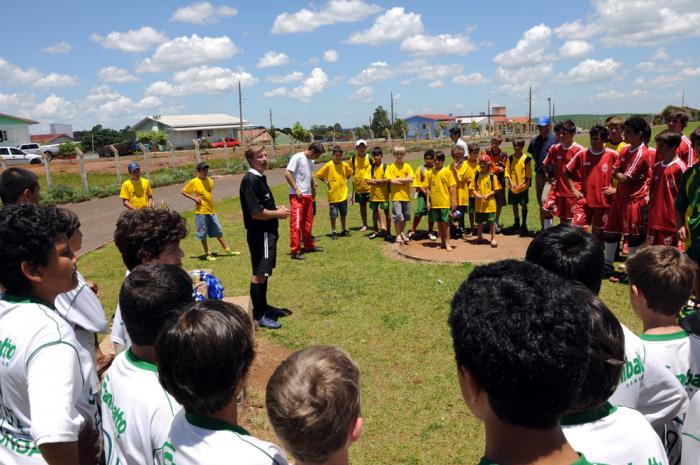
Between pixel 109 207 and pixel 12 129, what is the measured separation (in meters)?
45.0

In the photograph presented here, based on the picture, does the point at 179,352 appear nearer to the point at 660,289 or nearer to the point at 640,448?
the point at 640,448

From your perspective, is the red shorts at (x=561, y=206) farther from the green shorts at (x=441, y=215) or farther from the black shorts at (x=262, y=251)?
the black shorts at (x=262, y=251)

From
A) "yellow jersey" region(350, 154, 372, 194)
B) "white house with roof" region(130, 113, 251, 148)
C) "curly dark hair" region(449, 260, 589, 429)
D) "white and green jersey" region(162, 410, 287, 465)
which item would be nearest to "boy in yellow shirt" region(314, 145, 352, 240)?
"yellow jersey" region(350, 154, 372, 194)

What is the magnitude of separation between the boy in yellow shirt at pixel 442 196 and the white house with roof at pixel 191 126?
6373 centimetres

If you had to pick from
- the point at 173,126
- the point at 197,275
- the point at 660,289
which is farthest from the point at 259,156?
the point at 173,126

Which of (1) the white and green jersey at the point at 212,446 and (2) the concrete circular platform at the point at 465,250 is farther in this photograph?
(2) the concrete circular platform at the point at 465,250

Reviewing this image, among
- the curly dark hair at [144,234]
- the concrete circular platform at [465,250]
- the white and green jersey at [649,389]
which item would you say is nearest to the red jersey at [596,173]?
the concrete circular platform at [465,250]

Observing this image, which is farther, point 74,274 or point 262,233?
point 262,233

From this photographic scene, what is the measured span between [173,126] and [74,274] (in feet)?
259

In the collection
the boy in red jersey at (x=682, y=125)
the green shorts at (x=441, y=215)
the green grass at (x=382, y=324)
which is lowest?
the green grass at (x=382, y=324)

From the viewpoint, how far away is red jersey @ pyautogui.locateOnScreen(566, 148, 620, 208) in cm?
764

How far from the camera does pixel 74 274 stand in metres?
2.35

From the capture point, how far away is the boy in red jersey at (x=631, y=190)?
699 centimetres

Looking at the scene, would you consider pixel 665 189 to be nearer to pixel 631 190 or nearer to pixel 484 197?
pixel 631 190
